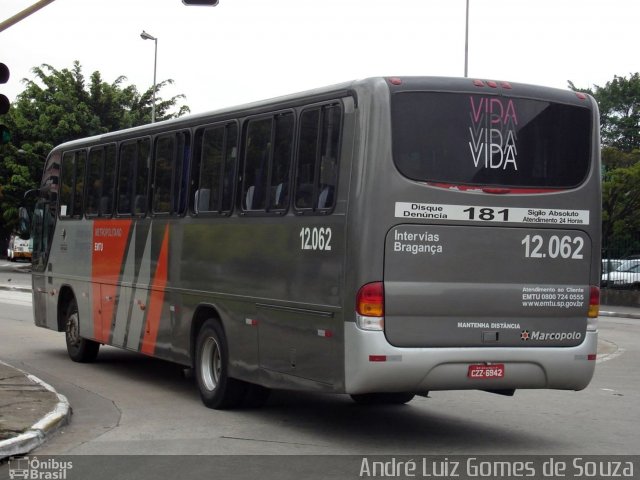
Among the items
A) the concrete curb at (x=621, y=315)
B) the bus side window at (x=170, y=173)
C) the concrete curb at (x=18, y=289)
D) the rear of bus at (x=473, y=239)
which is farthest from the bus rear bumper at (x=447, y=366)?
the concrete curb at (x=18, y=289)

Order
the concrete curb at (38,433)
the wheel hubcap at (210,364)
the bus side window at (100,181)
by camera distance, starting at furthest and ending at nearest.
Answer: the bus side window at (100,181), the wheel hubcap at (210,364), the concrete curb at (38,433)

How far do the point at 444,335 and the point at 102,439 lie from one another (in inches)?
126

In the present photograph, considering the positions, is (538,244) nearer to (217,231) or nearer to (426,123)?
(426,123)

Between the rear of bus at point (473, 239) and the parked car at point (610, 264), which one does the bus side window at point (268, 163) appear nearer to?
the rear of bus at point (473, 239)

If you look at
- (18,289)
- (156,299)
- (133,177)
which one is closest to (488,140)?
(156,299)

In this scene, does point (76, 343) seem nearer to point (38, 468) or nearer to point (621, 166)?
point (38, 468)

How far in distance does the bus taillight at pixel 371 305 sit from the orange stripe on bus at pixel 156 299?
4453 millimetres

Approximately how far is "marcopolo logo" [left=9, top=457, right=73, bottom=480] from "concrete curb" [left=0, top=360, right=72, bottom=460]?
0.37 feet

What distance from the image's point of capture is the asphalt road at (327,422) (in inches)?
376

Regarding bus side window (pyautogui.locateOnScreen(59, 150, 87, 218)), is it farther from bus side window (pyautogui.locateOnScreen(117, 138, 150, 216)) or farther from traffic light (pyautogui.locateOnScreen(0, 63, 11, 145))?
traffic light (pyautogui.locateOnScreen(0, 63, 11, 145))

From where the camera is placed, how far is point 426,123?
9648 mm

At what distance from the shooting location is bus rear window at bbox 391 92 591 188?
9.60 metres

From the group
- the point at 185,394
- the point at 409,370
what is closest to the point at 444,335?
the point at 409,370

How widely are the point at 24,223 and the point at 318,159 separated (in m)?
8.85
